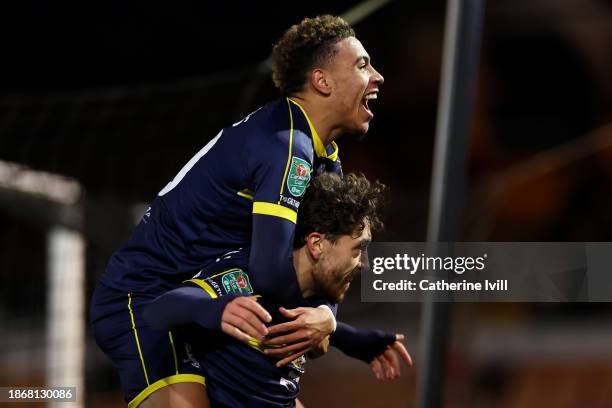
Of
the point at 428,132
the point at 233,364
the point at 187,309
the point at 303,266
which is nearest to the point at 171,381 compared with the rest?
the point at 233,364

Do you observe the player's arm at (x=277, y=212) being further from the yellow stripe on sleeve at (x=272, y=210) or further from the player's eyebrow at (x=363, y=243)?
the player's eyebrow at (x=363, y=243)

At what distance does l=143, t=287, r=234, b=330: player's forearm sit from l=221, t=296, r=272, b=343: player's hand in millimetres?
26

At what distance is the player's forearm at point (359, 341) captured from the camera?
1.79 meters

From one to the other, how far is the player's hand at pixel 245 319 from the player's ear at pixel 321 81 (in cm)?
51

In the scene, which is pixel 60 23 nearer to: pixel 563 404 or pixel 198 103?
pixel 198 103

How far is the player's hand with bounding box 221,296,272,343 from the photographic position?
1337 millimetres

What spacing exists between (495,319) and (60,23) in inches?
191

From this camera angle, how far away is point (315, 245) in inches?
62.5

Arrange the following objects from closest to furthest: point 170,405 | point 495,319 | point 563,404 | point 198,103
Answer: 1. point 170,405
2. point 198,103
3. point 563,404
4. point 495,319

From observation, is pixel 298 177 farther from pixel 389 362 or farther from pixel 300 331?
pixel 389 362

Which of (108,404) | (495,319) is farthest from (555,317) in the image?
(108,404)

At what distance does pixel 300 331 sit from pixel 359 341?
14.8 inches

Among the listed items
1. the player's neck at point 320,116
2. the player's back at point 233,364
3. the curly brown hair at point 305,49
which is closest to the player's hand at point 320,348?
the player's back at point 233,364

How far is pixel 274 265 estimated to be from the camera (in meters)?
1.45
